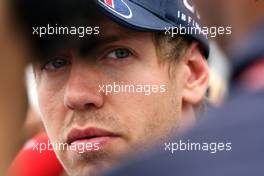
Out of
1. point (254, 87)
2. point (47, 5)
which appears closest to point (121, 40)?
point (47, 5)

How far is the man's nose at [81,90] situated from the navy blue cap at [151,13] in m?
0.11

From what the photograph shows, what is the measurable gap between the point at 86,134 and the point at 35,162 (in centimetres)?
20

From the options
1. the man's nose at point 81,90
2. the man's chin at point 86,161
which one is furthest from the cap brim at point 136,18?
the man's chin at point 86,161

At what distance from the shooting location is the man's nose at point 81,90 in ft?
4.03

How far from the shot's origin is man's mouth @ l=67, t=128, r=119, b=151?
125 centimetres

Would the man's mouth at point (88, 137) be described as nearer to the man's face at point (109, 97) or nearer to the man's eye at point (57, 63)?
the man's face at point (109, 97)

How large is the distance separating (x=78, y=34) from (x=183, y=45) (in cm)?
20

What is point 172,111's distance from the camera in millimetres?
1233

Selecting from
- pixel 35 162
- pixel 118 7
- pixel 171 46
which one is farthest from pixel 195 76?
pixel 35 162

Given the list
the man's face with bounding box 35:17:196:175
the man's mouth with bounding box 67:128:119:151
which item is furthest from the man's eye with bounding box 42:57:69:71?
the man's mouth with bounding box 67:128:119:151

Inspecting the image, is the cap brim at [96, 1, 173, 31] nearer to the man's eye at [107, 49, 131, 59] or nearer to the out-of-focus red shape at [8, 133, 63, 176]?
the man's eye at [107, 49, 131, 59]

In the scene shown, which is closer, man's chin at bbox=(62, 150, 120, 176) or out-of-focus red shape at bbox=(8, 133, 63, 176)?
man's chin at bbox=(62, 150, 120, 176)

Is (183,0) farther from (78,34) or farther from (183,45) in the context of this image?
(78,34)

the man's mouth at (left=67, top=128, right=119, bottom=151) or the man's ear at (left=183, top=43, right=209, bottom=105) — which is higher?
the man's ear at (left=183, top=43, right=209, bottom=105)
